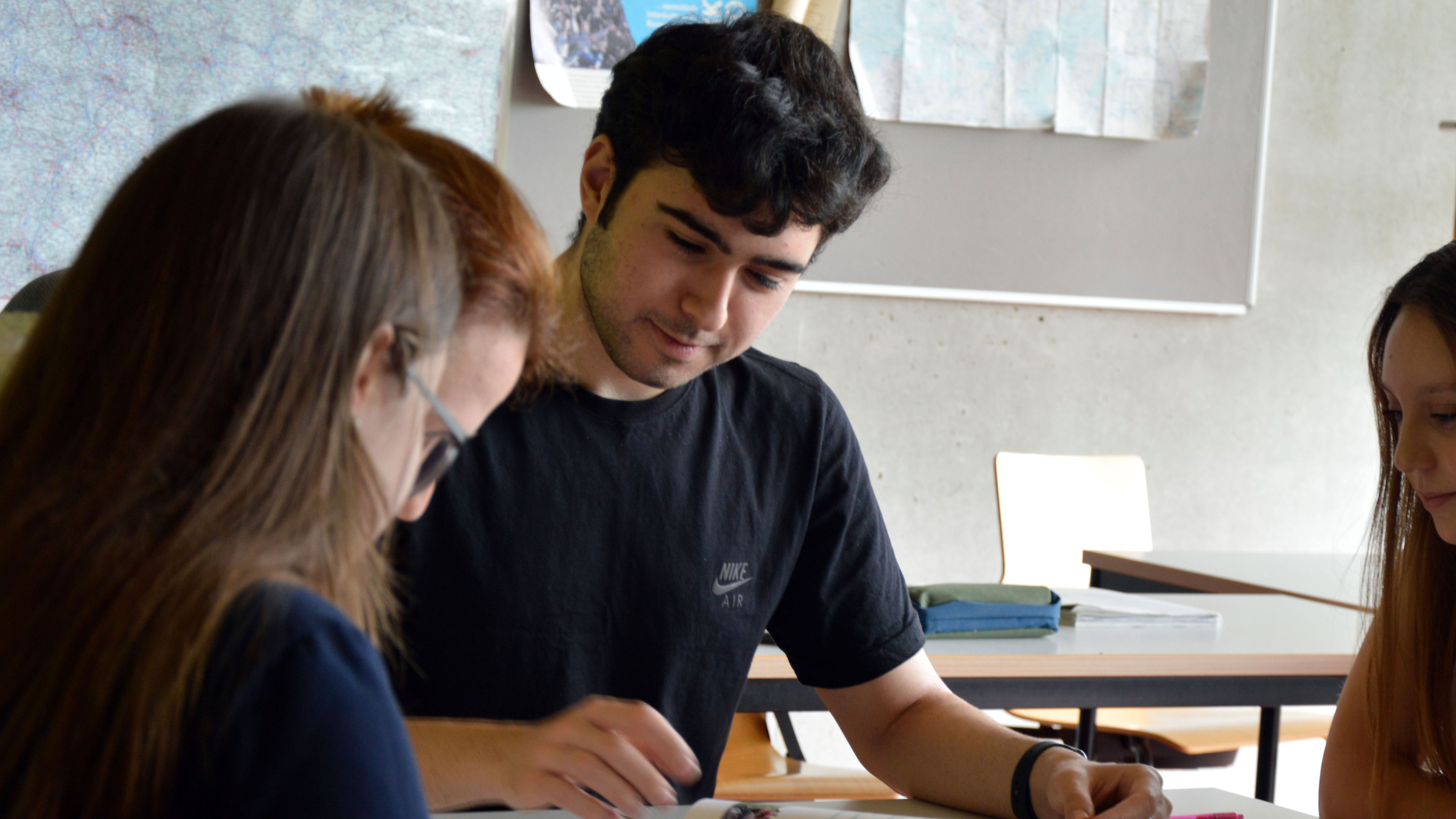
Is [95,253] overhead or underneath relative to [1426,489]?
overhead

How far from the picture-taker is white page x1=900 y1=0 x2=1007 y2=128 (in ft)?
9.83

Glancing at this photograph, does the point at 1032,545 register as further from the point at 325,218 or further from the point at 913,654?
the point at 325,218

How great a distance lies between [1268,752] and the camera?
6.40 feet

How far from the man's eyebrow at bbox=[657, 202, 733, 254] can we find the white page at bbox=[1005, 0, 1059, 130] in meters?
2.16

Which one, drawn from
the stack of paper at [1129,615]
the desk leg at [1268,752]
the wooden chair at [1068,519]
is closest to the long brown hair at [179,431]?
the stack of paper at [1129,615]

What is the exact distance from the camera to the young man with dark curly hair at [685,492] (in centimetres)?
111

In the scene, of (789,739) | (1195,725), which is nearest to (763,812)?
(789,739)

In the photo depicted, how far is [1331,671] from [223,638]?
163 centimetres

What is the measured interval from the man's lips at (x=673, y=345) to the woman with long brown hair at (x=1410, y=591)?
693 millimetres

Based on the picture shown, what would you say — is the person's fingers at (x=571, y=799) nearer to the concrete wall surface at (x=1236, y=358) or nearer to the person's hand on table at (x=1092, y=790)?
the person's hand on table at (x=1092, y=790)

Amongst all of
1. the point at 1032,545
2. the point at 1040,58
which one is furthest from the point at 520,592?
the point at 1040,58

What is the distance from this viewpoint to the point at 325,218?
1.66ft

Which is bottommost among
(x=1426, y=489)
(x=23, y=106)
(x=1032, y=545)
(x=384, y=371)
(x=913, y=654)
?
(x=1032, y=545)

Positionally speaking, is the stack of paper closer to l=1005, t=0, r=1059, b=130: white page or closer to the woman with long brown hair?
the woman with long brown hair
